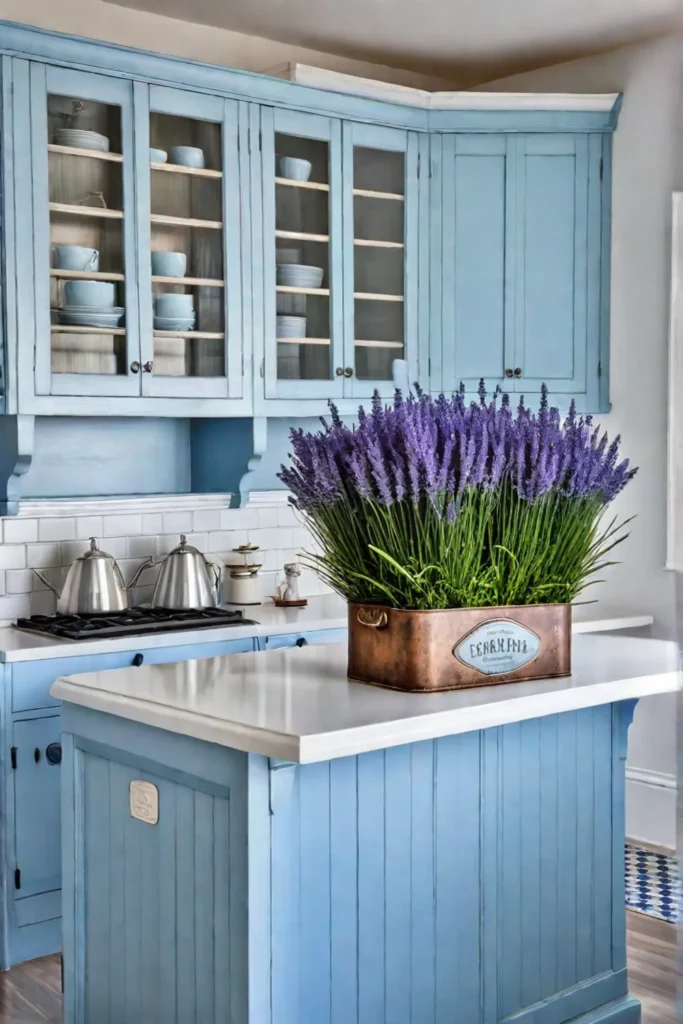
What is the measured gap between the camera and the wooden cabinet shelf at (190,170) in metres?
4.06

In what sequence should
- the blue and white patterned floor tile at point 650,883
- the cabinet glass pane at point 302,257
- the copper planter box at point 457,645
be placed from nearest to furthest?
1. the copper planter box at point 457,645
2. the blue and white patterned floor tile at point 650,883
3. the cabinet glass pane at point 302,257

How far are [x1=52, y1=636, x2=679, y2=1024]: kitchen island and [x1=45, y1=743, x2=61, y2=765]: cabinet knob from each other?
110 cm

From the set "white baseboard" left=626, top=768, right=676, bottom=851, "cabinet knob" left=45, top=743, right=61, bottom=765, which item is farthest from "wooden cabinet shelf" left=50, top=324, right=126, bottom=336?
"white baseboard" left=626, top=768, right=676, bottom=851

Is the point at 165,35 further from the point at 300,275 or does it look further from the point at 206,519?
the point at 206,519

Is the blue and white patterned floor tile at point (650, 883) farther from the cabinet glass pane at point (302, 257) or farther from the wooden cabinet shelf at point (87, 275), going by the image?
the wooden cabinet shelf at point (87, 275)

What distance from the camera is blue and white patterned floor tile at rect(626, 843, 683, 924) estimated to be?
12.9 feet

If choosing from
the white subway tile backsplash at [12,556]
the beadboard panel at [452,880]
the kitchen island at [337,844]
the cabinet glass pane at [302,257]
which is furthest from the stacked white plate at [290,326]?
the beadboard panel at [452,880]

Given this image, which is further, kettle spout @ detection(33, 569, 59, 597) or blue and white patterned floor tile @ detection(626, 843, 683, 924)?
kettle spout @ detection(33, 569, 59, 597)

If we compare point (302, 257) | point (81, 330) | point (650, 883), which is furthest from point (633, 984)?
point (302, 257)

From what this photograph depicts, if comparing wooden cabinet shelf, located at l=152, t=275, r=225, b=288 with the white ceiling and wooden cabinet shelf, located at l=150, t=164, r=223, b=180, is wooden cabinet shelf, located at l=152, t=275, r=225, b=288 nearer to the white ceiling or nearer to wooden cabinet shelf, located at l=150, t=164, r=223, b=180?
wooden cabinet shelf, located at l=150, t=164, r=223, b=180

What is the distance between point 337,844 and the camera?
7.26ft

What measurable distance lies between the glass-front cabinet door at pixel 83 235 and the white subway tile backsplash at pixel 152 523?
0.59 metres

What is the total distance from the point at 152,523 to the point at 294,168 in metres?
1.43

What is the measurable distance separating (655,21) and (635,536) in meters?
2.00
